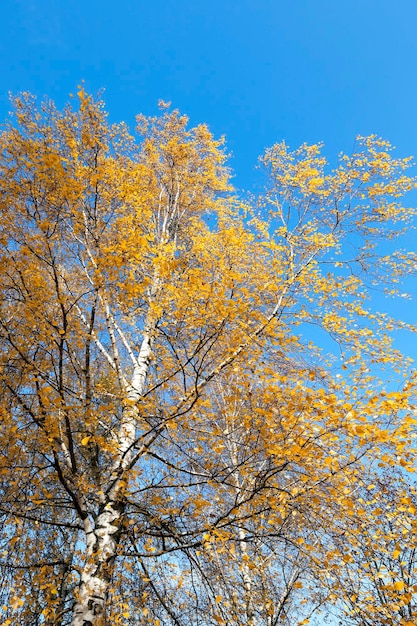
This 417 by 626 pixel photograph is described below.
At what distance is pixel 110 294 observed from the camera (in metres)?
4.25

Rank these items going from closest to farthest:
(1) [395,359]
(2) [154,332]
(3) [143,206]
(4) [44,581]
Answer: (4) [44,581], (1) [395,359], (2) [154,332], (3) [143,206]

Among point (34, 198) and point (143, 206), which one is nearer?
point (34, 198)

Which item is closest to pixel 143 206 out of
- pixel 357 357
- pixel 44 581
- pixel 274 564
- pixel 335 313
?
pixel 335 313

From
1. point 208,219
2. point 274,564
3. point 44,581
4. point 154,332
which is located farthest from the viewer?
point 208,219

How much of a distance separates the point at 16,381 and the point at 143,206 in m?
3.34

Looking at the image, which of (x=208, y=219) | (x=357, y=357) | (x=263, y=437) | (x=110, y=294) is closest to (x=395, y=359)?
(x=357, y=357)

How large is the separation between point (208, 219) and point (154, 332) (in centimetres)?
387

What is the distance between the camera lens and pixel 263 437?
373cm

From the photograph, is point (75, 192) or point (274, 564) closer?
point (75, 192)

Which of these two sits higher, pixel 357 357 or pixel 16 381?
pixel 357 357

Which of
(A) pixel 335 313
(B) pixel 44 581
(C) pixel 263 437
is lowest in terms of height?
(B) pixel 44 581

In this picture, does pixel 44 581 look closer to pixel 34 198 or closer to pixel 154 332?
pixel 154 332

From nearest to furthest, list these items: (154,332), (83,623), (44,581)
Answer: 1. (83,623)
2. (44,581)
3. (154,332)

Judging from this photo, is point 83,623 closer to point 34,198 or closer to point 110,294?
point 110,294
